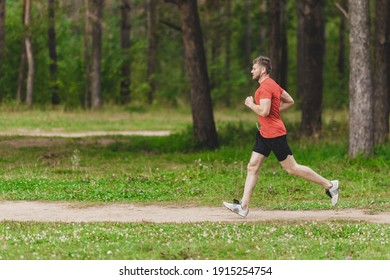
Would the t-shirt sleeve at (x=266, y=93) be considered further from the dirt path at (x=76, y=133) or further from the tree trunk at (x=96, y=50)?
the tree trunk at (x=96, y=50)

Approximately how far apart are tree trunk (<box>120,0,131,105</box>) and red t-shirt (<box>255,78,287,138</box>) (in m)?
36.8

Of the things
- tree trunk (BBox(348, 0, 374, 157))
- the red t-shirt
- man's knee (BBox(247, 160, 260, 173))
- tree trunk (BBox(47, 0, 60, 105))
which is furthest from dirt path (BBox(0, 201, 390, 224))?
tree trunk (BBox(47, 0, 60, 105))

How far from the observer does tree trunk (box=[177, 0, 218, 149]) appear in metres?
27.2

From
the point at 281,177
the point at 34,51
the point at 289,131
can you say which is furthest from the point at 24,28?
the point at 281,177

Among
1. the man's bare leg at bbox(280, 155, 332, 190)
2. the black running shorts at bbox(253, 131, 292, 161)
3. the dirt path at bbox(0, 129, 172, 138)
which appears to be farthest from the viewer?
the dirt path at bbox(0, 129, 172, 138)

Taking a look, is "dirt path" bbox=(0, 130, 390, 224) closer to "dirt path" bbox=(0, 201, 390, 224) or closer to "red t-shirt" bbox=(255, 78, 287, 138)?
"dirt path" bbox=(0, 201, 390, 224)

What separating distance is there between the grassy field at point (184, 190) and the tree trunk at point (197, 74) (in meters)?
0.51

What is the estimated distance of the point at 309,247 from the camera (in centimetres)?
1220

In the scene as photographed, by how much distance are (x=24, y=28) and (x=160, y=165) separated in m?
26.2

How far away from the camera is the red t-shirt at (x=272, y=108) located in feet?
47.5

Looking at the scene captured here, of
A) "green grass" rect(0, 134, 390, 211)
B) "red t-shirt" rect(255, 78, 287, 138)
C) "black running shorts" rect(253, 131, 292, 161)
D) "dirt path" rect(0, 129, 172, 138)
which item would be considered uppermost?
"red t-shirt" rect(255, 78, 287, 138)

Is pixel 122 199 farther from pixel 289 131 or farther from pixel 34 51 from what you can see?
pixel 34 51

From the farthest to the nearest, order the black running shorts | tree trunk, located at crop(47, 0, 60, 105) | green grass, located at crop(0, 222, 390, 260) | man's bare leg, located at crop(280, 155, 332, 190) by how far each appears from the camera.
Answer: tree trunk, located at crop(47, 0, 60, 105) → man's bare leg, located at crop(280, 155, 332, 190) → the black running shorts → green grass, located at crop(0, 222, 390, 260)

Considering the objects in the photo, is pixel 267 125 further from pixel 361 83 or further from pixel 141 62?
pixel 141 62
